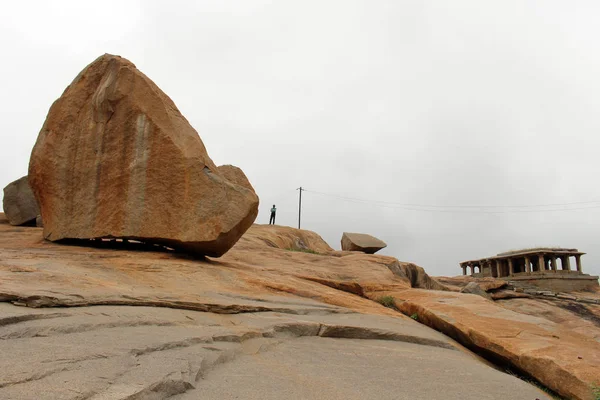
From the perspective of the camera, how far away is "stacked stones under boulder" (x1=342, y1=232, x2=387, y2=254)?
85.4 ft

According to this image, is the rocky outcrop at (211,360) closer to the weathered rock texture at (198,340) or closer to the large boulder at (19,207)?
the weathered rock texture at (198,340)

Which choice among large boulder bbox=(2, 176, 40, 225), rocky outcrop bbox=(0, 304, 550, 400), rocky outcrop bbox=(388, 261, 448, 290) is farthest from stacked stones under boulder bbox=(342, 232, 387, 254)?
rocky outcrop bbox=(0, 304, 550, 400)

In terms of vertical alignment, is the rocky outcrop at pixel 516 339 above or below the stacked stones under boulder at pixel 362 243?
below

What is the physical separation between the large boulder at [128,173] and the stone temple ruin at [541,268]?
27.7m

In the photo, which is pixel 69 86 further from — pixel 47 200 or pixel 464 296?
pixel 464 296

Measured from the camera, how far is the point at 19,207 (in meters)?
15.5

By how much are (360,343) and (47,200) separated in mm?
8239

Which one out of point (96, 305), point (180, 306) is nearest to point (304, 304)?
point (180, 306)

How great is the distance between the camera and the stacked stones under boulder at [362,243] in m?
26.0

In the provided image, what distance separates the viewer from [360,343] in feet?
19.9

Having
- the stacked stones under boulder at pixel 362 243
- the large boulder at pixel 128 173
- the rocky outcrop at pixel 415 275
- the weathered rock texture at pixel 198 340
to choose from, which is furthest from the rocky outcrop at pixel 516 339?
the stacked stones under boulder at pixel 362 243

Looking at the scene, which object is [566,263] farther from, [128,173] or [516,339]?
[128,173]

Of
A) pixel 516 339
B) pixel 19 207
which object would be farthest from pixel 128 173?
pixel 19 207

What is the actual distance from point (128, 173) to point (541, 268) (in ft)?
104
